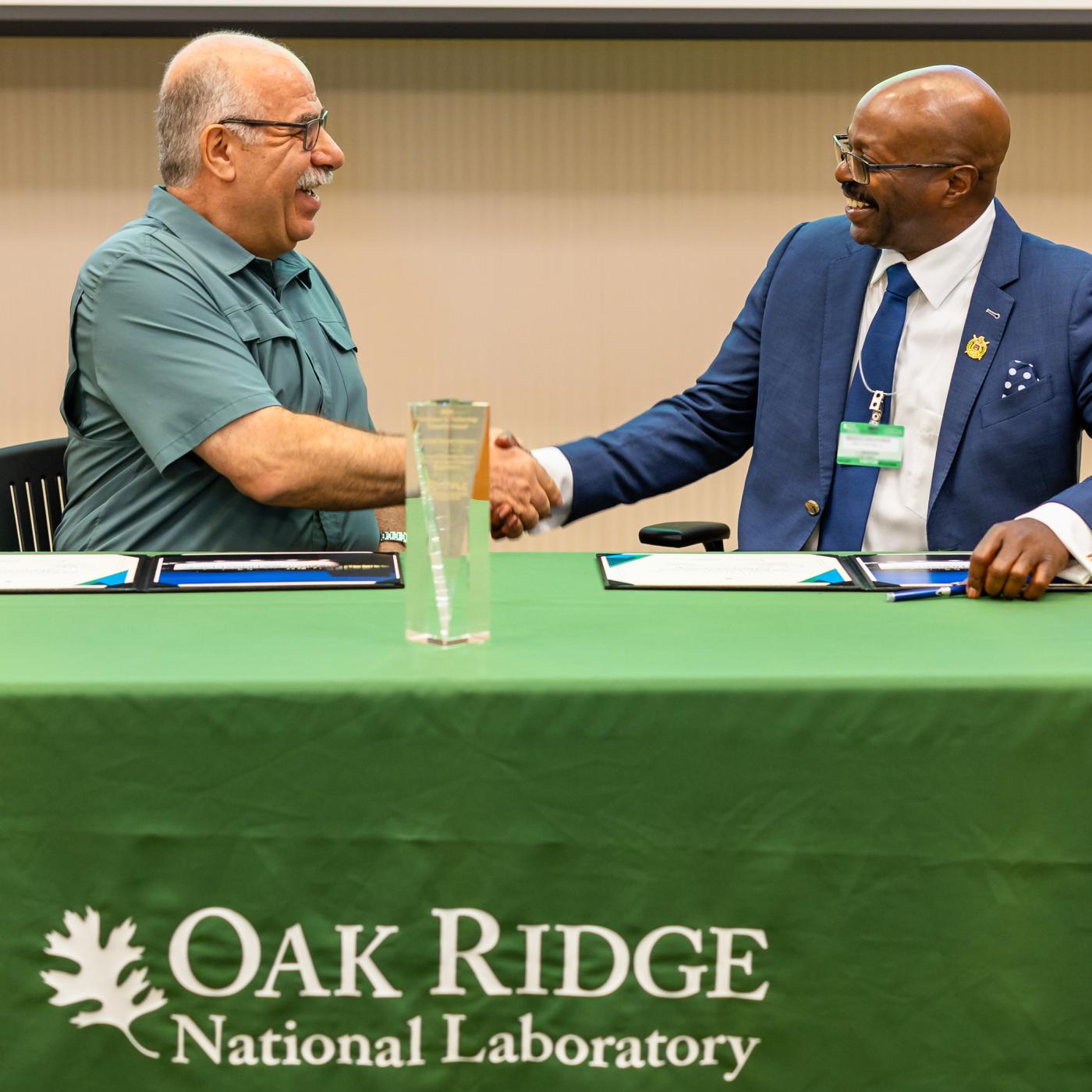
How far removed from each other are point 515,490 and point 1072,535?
873 mm

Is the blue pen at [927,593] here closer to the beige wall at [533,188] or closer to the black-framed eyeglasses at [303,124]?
the black-framed eyeglasses at [303,124]

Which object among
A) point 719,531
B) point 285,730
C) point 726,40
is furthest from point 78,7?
point 285,730

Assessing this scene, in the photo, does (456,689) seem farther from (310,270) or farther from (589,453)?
(310,270)

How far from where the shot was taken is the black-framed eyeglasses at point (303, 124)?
214cm

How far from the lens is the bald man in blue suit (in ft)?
6.89

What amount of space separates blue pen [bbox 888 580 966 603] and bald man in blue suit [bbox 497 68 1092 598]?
0.56 metres

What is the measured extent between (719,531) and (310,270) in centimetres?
87

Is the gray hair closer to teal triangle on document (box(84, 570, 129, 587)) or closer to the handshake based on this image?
the handshake

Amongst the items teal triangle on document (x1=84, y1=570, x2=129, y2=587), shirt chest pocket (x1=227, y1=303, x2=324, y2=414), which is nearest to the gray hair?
shirt chest pocket (x1=227, y1=303, x2=324, y2=414)

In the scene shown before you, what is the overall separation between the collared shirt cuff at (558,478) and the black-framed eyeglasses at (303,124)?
636mm

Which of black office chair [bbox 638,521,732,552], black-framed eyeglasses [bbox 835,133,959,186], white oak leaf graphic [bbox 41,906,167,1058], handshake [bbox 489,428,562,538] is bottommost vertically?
white oak leaf graphic [bbox 41,906,167,1058]

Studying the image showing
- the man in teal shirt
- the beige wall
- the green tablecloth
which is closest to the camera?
the green tablecloth

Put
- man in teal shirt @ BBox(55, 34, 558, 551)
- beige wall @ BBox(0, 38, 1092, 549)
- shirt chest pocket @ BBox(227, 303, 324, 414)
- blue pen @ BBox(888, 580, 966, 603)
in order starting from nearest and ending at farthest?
blue pen @ BBox(888, 580, 966, 603)
man in teal shirt @ BBox(55, 34, 558, 551)
shirt chest pocket @ BBox(227, 303, 324, 414)
beige wall @ BBox(0, 38, 1092, 549)

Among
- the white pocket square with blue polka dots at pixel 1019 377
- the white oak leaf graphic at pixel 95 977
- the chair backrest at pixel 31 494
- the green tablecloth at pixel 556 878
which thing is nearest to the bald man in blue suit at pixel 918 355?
the white pocket square with blue polka dots at pixel 1019 377
